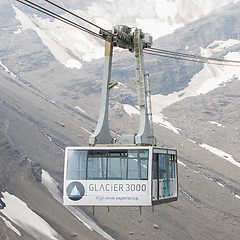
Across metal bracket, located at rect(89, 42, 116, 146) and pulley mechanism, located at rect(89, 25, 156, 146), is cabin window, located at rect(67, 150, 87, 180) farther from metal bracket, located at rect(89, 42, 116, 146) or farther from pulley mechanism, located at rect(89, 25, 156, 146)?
metal bracket, located at rect(89, 42, 116, 146)

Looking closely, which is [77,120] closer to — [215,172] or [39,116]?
[39,116]

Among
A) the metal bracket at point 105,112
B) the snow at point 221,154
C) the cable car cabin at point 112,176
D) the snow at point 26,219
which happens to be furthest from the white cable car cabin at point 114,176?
the snow at point 221,154

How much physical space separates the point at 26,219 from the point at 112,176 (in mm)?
61171

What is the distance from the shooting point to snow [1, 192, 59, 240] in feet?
246

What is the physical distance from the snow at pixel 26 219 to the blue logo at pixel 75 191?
54782mm

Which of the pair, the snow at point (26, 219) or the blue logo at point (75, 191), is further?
the snow at point (26, 219)

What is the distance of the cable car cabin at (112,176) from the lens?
2016 cm

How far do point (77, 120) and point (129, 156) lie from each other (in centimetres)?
15259

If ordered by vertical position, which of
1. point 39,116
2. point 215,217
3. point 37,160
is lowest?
point 215,217

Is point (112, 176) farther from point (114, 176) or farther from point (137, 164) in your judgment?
point (137, 164)

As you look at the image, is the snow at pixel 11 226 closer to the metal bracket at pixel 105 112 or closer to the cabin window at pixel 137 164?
the metal bracket at pixel 105 112

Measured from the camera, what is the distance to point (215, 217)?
122m

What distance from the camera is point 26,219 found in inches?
3091

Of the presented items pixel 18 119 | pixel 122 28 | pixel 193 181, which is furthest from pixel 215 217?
pixel 122 28
